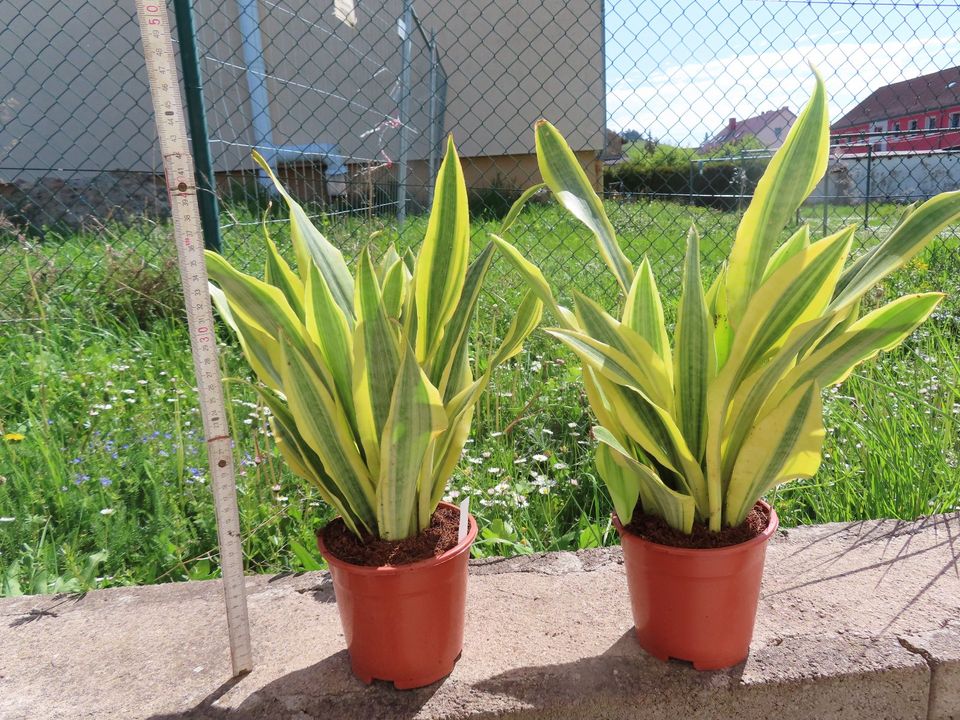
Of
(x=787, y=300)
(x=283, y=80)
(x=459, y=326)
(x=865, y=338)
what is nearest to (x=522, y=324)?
(x=459, y=326)

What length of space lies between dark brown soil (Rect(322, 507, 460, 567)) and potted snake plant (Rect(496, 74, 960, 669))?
31 cm

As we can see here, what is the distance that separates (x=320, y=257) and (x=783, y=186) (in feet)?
2.50

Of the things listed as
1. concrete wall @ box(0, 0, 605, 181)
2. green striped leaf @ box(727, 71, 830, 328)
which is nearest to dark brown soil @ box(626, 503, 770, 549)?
green striped leaf @ box(727, 71, 830, 328)

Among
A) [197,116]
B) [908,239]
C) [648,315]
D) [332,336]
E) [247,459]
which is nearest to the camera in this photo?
[908,239]

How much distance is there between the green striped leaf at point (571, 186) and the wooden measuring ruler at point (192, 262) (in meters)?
0.55

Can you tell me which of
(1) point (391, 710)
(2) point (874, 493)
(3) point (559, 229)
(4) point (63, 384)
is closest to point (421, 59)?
(3) point (559, 229)

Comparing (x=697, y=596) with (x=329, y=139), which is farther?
(x=329, y=139)

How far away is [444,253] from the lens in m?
1.22

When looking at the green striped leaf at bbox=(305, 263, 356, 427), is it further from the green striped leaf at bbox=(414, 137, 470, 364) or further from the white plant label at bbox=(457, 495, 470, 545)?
the white plant label at bbox=(457, 495, 470, 545)

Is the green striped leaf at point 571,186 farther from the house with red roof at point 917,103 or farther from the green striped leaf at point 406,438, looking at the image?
the house with red roof at point 917,103

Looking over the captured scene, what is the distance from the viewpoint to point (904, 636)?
1.40 m

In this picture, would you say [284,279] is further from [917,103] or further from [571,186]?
[917,103]

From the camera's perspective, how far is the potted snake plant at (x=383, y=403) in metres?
1.12

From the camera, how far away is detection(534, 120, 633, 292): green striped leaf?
123cm
